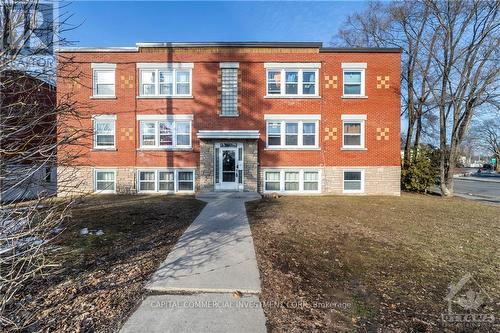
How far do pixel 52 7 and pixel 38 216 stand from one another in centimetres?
236

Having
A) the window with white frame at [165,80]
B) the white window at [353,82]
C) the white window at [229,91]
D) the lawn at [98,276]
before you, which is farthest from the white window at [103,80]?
the white window at [353,82]

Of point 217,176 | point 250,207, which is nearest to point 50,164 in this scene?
point 250,207

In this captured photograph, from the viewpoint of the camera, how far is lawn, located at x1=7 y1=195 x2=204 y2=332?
123 inches

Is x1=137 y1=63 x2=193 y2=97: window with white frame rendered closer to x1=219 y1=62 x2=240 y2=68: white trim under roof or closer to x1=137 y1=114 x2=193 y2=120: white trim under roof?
x1=137 y1=114 x2=193 y2=120: white trim under roof

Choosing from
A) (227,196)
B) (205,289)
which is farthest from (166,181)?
(205,289)

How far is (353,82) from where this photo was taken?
15.6m

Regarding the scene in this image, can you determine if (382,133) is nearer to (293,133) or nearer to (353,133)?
(353,133)

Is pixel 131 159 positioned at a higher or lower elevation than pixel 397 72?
lower

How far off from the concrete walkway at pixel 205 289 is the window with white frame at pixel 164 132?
32.1ft

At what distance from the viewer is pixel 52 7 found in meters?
3.03

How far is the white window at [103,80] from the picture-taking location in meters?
15.4

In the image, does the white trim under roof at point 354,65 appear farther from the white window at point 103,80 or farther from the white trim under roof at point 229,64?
the white window at point 103,80

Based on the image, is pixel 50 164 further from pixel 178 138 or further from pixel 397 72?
pixel 397 72

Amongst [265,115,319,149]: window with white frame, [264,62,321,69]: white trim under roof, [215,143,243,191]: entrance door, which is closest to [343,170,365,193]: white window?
[265,115,319,149]: window with white frame
